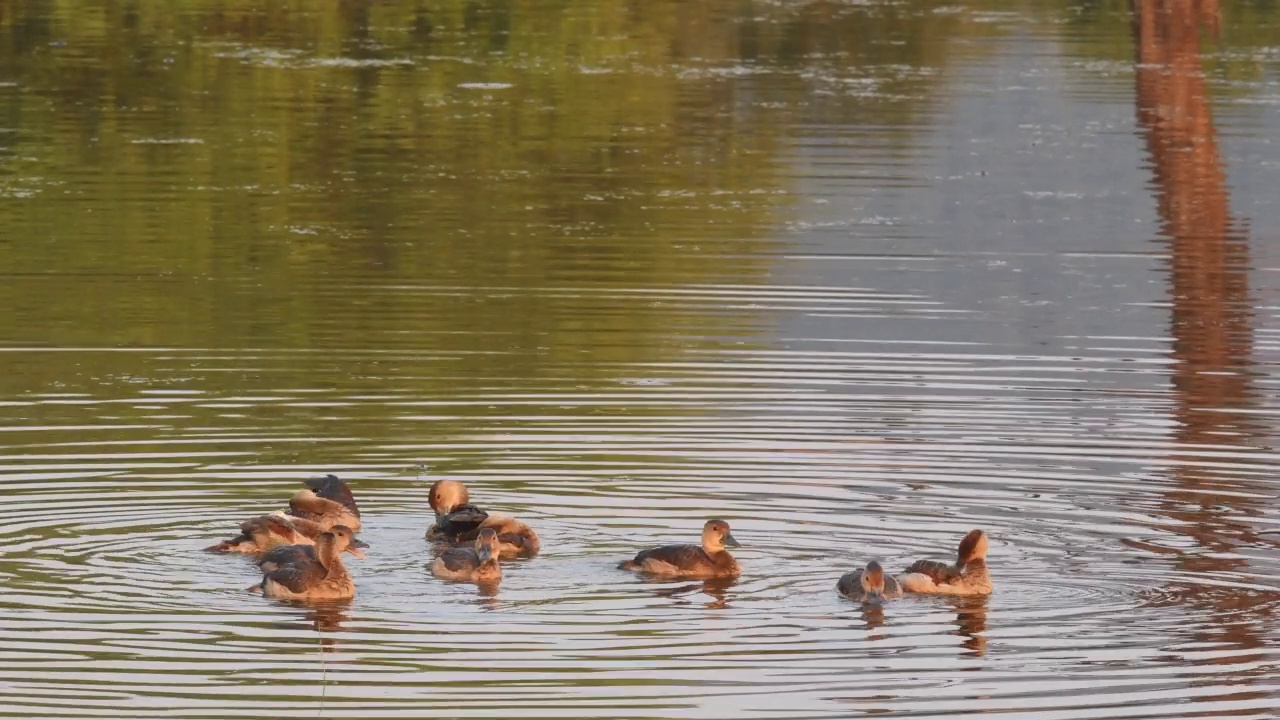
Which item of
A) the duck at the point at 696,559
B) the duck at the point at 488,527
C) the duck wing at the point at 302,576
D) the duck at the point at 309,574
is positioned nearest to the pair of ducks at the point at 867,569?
the duck at the point at 696,559

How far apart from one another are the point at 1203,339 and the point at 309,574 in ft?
31.8

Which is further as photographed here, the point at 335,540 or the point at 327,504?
the point at 327,504

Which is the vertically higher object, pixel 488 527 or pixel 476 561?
pixel 488 527

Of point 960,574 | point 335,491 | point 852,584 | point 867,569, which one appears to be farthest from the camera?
point 335,491

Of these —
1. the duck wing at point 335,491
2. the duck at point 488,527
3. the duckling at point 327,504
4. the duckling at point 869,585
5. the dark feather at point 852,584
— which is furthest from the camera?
the duck wing at point 335,491

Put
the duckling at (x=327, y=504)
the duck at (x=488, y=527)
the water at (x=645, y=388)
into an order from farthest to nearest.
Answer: the duckling at (x=327, y=504) < the duck at (x=488, y=527) < the water at (x=645, y=388)

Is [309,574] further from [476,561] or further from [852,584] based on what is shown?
[852,584]

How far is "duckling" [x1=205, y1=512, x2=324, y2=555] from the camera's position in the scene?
41.8 feet

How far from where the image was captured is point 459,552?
12.3 meters

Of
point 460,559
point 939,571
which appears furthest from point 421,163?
point 939,571

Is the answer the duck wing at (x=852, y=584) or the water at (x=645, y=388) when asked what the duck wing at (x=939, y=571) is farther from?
the duck wing at (x=852, y=584)

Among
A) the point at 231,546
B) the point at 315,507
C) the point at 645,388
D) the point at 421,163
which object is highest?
the point at 315,507

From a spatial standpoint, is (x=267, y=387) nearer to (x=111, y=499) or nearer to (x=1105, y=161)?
(x=111, y=499)

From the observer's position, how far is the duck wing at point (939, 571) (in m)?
12.1
